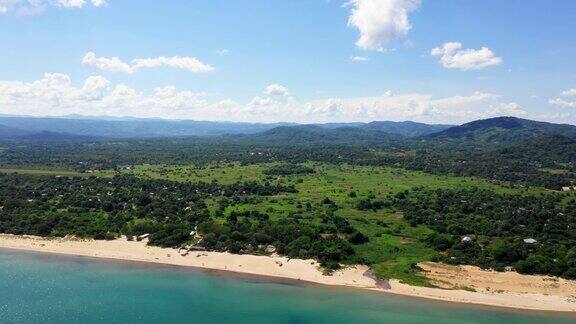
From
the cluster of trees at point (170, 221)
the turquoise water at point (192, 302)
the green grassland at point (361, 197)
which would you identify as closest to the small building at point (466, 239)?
the green grassland at point (361, 197)

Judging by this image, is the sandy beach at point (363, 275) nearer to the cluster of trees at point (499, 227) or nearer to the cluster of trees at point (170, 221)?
the cluster of trees at point (170, 221)

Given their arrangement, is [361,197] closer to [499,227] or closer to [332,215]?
[332,215]

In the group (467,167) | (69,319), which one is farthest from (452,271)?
(467,167)

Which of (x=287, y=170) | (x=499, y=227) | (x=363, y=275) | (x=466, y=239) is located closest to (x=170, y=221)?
(x=363, y=275)

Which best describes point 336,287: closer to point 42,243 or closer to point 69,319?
point 69,319

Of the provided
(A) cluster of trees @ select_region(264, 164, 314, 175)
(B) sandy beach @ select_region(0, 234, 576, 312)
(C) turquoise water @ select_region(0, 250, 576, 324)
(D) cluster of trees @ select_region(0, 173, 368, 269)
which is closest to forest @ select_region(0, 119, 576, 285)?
(D) cluster of trees @ select_region(0, 173, 368, 269)

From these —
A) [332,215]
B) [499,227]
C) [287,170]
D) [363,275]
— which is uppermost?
[499,227]

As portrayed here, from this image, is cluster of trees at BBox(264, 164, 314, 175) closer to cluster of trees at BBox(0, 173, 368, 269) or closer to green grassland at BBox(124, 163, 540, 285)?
green grassland at BBox(124, 163, 540, 285)
